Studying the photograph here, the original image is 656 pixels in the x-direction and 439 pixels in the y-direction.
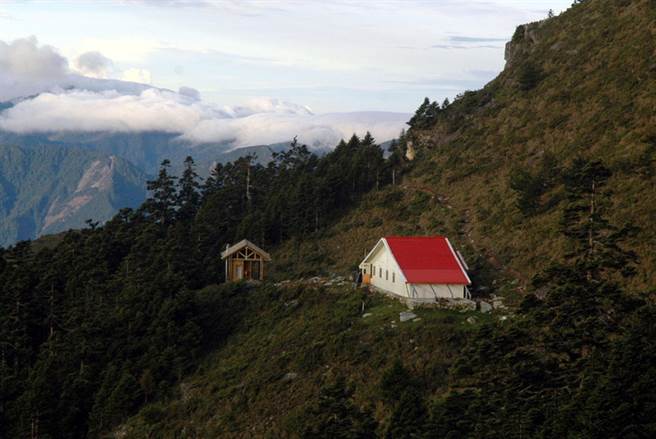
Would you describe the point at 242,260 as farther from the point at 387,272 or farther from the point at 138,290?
the point at 387,272

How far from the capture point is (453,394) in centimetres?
2688

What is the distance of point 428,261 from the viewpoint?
165ft

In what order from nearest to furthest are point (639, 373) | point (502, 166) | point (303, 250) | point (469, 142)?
1. point (639, 373)
2. point (502, 166)
3. point (303, 250)
4. point (469, 142)

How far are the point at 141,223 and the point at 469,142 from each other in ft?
145

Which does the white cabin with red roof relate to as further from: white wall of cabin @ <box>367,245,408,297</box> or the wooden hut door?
the wooden hut door

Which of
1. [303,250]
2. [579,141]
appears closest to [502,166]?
[579,141]

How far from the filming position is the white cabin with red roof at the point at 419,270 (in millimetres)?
47844

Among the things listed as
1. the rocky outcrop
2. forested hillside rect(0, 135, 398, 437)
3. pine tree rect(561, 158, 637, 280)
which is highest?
the rocky outcrop

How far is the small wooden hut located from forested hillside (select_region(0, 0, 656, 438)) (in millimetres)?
2572

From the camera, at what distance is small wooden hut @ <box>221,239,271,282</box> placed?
71.8 m

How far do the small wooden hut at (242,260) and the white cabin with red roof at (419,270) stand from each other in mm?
19427

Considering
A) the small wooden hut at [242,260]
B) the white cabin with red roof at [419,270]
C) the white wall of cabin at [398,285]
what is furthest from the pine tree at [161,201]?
the white cabin with red roof at [419,270]

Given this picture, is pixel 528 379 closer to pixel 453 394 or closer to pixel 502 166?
pixel 453 394

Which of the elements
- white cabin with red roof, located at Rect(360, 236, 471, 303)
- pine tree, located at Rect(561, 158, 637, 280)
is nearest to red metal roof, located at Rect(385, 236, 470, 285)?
white cabin with red roof, located at Rect(360, 236, 471, 303)
